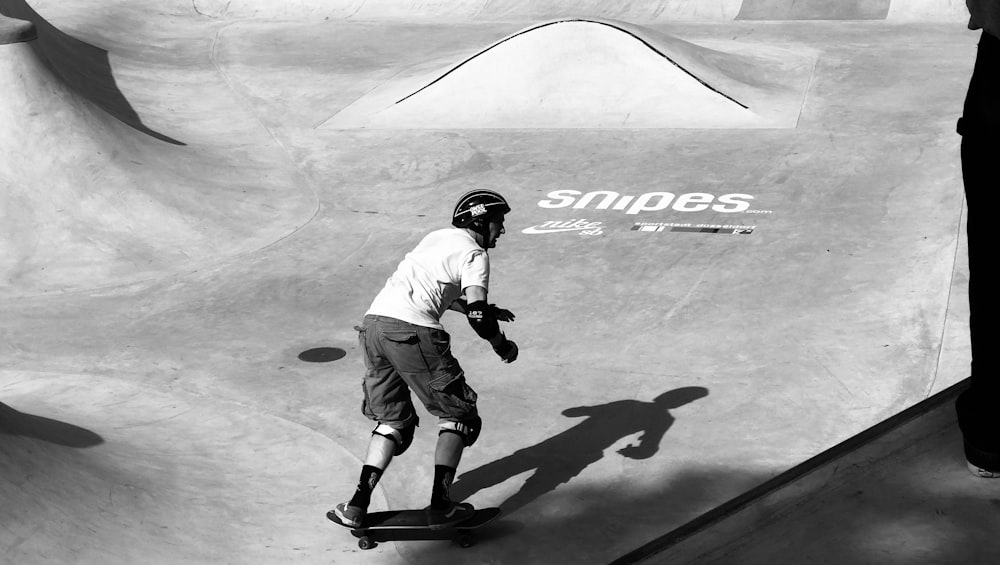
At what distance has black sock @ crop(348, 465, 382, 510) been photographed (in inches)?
224

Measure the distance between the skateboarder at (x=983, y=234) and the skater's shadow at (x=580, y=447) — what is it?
3477mm

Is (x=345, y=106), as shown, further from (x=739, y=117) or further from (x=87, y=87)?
(x=739, y=117)

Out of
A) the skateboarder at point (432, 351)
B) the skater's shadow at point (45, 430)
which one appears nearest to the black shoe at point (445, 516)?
the skateboarder at point (432, 351)

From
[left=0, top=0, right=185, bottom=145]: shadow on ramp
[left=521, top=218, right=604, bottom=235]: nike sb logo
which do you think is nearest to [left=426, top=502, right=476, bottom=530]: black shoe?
[left=521, top=218, right=604, bottom=235]: nike sb logo

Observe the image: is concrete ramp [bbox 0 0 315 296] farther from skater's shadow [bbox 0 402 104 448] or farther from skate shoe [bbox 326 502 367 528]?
skate shoe [bbox 326 502 367 528]

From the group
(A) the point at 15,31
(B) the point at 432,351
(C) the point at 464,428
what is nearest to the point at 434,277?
(B) the point at 432,351

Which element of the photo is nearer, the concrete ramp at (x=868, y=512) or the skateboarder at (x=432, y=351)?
the concrete ramp at (x=868, y=512)

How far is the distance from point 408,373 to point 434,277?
52 centimetres

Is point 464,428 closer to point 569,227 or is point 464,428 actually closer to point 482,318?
point 482,318

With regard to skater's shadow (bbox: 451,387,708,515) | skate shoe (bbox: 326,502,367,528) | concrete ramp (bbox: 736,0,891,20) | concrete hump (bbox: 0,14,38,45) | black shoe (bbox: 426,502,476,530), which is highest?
concrete hump (bbox: 0,14,38,45)

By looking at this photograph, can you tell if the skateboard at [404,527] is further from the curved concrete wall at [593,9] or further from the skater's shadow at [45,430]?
the curved concrete wall at [593,9]

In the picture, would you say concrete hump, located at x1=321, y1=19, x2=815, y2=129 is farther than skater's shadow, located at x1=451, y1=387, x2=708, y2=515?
Yes

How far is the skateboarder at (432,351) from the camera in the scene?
18.5ft

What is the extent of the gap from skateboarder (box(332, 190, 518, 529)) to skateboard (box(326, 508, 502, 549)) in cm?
6
